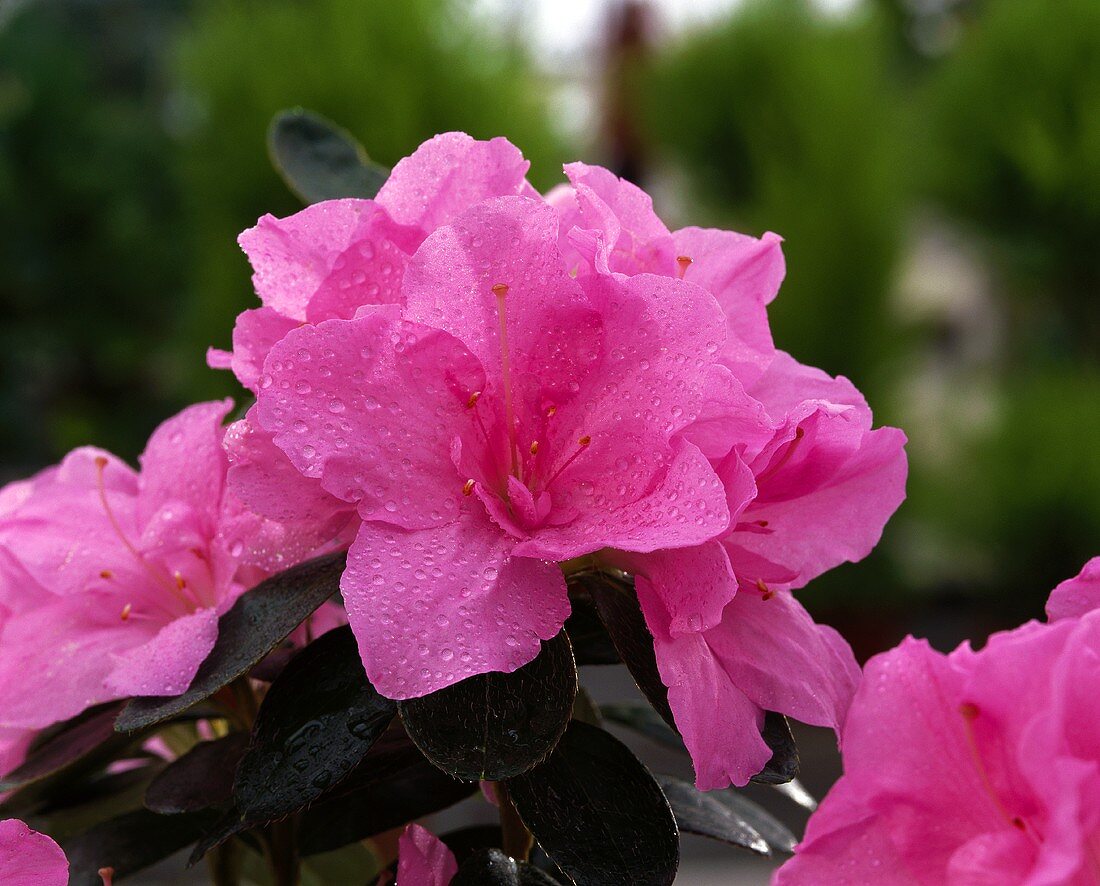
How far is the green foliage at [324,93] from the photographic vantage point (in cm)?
342

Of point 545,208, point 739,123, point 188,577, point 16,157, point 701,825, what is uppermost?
point 545,208

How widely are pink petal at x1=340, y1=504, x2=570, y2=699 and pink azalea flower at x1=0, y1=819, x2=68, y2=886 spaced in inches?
4.8

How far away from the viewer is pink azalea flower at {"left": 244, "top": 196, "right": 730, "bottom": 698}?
0.36 m

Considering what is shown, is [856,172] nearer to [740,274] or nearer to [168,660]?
[740,274]

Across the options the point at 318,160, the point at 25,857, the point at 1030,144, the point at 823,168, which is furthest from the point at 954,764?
the point at 1030,144

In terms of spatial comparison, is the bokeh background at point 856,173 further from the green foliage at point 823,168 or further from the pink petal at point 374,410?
the pink petal at point 374,410

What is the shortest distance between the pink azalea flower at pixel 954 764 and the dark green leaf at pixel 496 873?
0.40 ft

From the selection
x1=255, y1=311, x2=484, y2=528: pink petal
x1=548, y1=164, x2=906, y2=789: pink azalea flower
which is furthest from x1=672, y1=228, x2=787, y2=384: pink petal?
x1=255, y1=311, x2=484, y2=528: pink petal

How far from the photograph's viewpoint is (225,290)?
3.61m

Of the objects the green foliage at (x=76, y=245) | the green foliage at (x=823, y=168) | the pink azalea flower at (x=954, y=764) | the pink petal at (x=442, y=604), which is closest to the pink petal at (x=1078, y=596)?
the pink azalea flower at (x=954, y=764)

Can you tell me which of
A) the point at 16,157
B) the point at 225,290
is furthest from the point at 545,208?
the point at 16,157

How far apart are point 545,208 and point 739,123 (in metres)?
3.83

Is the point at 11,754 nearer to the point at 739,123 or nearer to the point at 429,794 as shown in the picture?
the point at 429,794

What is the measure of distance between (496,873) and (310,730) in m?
0.08
